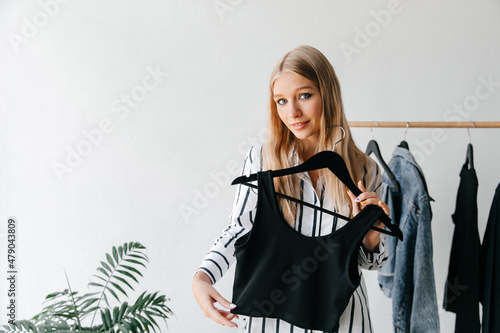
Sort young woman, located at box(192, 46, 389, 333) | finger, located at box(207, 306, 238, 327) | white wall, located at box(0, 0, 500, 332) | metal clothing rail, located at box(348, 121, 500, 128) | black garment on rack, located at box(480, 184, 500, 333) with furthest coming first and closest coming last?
1. white wall, located at box(0, 0, 500, 332)
2. metal clothing rail, located at box(348, 121, 500, 128)
3. black garment on rack, located at box(480, 184, 500, 333)
4. young woman, located at box(192, 46, 389, 333)
5. finger, located at box(207, 306, 238, 327)

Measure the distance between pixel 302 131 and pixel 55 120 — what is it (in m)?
1.22

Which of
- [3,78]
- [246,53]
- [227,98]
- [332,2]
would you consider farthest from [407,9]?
[3,78]

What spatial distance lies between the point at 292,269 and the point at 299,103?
14.3 inches

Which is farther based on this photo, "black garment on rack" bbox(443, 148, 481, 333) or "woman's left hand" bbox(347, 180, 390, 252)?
"black garment on rack" bbox(443, 148, 481, 333)

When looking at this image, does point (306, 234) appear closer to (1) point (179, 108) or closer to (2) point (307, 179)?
(2) point (307, 179)

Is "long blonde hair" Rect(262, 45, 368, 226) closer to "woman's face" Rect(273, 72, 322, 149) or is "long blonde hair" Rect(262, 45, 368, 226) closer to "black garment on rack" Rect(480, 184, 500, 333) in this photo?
"woman's face" Rect(273, 72, 322, 149)

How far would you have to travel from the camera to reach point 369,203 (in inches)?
33.6

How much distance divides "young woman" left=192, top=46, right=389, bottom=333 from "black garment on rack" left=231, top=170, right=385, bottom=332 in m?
0.04

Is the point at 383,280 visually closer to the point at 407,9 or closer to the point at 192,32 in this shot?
the point at 407,9

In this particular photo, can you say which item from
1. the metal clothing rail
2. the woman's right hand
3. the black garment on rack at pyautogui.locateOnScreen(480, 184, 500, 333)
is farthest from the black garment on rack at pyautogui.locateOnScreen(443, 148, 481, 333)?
the woman's right hand

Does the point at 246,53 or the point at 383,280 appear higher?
the point at 246,53

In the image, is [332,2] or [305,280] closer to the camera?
[305,280]

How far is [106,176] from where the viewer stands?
177 cm

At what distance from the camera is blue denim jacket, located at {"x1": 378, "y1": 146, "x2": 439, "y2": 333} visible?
1.33 metres
